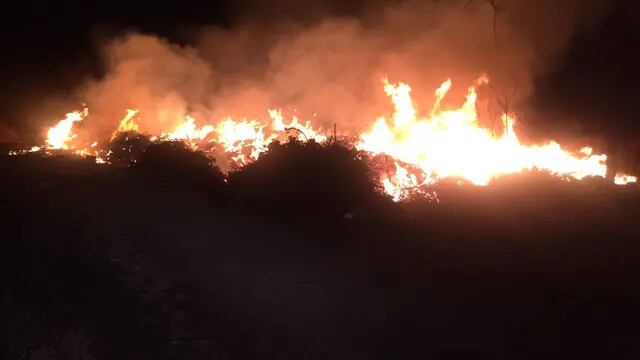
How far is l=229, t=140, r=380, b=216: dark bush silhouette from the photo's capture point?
551 inches

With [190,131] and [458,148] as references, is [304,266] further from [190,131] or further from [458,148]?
[190,131]

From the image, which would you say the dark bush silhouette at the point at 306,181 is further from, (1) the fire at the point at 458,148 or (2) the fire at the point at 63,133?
(2) the fire at the point at 63,133

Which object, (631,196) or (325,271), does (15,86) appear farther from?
(631,196)

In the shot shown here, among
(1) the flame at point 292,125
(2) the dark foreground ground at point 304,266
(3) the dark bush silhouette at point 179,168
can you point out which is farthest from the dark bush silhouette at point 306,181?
(1) the flame at point 292,125

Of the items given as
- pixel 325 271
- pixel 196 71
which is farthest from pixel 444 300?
pixel 196 71

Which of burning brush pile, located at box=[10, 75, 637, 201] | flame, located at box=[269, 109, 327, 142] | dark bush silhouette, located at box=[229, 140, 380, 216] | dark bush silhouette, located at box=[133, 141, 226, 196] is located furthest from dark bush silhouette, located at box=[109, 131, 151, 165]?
dark bush silhouette, located at box=[229, 140, 380, 216]

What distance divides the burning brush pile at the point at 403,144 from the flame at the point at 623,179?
3 centimetres

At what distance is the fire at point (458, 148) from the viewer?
1744 cm

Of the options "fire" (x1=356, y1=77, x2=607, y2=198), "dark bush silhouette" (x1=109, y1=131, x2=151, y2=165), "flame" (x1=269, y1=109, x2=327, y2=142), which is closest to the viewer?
"fire" (x1=356, y1=77, x2=607, y2=198)

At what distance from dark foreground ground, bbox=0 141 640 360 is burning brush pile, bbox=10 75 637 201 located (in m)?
1.65

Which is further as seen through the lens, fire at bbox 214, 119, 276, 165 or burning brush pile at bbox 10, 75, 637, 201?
fire at bbox 214, 119, 276, 165

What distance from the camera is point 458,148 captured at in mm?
18531

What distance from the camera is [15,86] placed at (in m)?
26.3

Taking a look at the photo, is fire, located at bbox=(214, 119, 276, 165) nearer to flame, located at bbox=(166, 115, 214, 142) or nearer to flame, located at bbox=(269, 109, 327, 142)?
flame, located at bbox=(166, 115, 214, 142)
